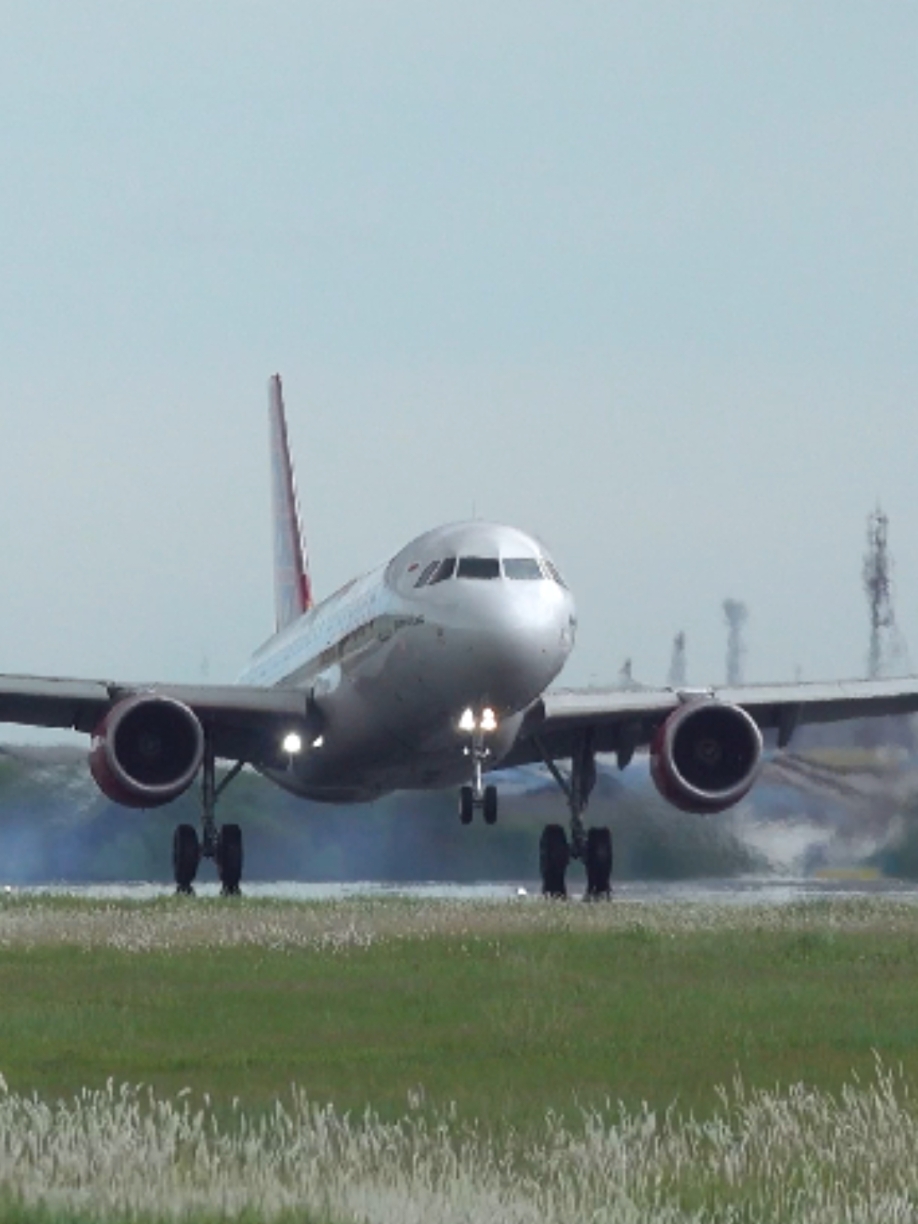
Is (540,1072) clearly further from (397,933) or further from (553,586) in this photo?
(553,586)

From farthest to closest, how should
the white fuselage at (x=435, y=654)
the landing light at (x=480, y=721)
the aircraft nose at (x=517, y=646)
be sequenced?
the landing light at (x=480, y=721) < the white fuselage at (x=435, y=654) < the aircraft nose at (x=517, y=646)

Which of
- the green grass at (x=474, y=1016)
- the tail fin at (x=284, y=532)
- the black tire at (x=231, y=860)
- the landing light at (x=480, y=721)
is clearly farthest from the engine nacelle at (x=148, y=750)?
the tail fin at (x=284, y=532)

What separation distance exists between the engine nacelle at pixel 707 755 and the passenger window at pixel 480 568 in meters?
4.30

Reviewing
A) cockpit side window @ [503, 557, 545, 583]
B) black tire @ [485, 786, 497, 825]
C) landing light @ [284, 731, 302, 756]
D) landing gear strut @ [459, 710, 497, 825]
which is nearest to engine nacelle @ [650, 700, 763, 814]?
landing gear strut @ [459, 710, 497, 825]

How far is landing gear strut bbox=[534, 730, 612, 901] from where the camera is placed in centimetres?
3991

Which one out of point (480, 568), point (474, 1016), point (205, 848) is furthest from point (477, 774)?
point (474, 1016)

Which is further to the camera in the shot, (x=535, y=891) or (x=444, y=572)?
(x=535, y=891)

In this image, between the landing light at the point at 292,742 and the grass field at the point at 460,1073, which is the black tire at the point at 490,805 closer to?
the landing light at the point at 292,742

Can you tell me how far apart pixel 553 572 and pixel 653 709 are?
417 centimetres

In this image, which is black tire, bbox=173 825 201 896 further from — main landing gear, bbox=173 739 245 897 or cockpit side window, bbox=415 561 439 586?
cockpit side window, bbox=415 561 439 586

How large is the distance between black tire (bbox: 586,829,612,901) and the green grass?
14.7m

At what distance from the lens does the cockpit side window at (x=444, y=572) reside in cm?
3609

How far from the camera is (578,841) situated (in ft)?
132

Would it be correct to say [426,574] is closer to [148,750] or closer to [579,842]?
[148,750]
